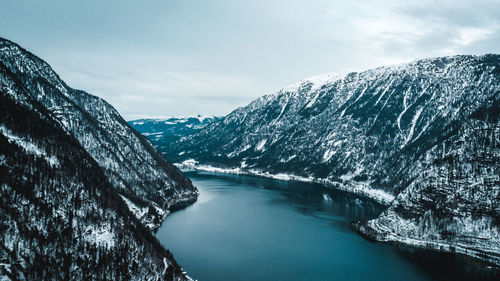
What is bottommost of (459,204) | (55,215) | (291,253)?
(291,253)

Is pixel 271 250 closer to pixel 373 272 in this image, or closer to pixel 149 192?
pixel 373 272

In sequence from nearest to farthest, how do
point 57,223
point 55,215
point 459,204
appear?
point 57,223, point 55,215, point 459,204

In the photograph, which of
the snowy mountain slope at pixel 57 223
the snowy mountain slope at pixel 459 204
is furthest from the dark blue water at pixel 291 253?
the snowy mountain slope at pixel 57 223

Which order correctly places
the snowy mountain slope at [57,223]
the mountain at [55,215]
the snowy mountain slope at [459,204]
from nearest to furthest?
the snowy mountain slope at [57,223]
the mountain at [55,215]
the snowy mountain slope at [459,204]

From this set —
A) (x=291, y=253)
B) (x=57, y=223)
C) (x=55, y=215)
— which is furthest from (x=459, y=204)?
(x=55, y=215)

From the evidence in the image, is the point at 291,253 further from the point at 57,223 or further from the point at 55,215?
the point at 55,215

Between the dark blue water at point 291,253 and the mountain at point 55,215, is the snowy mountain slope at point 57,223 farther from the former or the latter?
the dark blue water at point 291,253

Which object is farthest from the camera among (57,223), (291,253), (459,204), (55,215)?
(459,204)

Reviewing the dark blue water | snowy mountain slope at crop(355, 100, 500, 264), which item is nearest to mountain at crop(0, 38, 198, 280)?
the dark blue water

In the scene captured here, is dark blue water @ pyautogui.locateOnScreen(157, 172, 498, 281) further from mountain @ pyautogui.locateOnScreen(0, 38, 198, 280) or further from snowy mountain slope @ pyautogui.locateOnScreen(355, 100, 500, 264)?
mountain @ pyautogui.locateOnScreen(0, 38, 198, 280)
